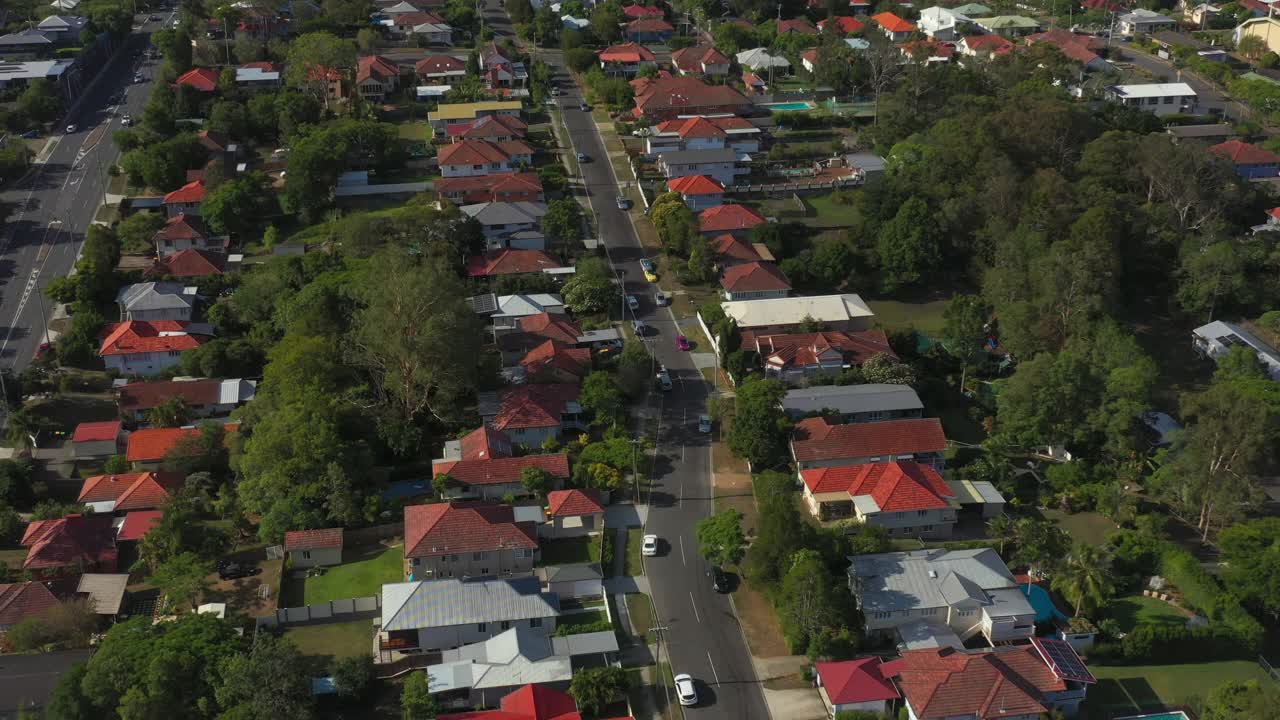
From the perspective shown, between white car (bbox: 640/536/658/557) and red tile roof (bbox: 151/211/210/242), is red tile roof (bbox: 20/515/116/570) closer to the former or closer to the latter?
white car (bbox: 640/536/658/557)

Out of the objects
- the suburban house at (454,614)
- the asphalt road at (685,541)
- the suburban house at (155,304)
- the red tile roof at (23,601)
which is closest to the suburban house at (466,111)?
the asphalt road at (685,541)

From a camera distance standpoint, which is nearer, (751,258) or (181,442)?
(181,442)

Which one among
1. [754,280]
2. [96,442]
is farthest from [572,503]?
[754,280]

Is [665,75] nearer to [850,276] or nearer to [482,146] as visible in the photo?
[482,146]

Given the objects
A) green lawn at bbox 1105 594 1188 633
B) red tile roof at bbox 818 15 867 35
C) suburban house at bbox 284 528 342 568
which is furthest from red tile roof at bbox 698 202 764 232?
red tile roof at bbox 818 15 867 35

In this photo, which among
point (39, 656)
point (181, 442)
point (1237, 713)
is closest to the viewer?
point (1237, 713)

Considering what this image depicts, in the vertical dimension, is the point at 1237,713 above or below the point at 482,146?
above

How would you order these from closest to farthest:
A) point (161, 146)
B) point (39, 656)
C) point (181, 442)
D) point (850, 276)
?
point (39, 656) → point (181, 442) → point (850, 276) → point (161, 146)

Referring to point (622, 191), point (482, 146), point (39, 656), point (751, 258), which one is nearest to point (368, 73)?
point (482, 146)

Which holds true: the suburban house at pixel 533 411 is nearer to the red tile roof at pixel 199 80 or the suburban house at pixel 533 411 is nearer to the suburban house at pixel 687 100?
the suburban house at pixel 687 100
